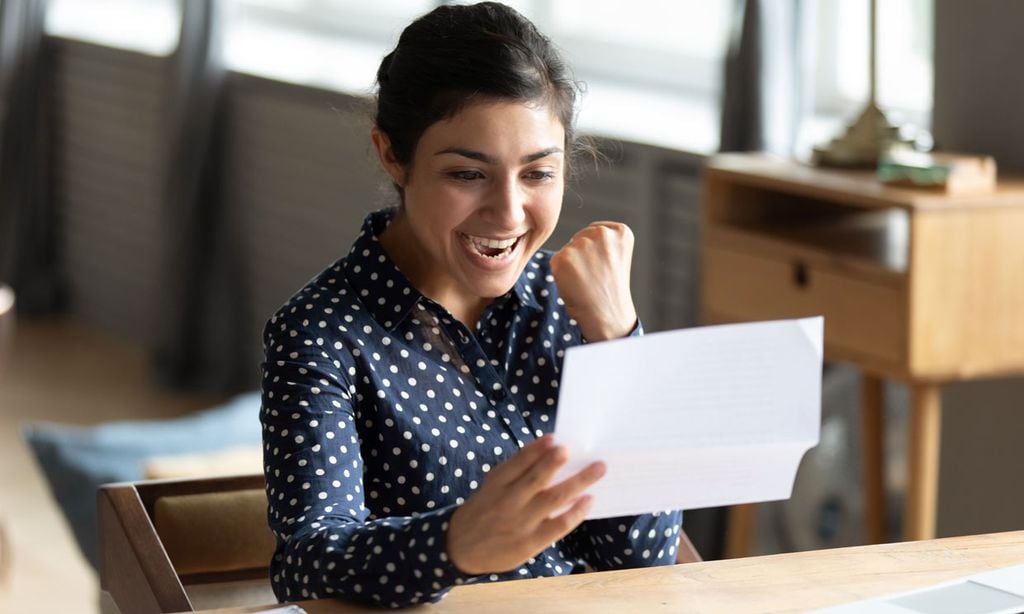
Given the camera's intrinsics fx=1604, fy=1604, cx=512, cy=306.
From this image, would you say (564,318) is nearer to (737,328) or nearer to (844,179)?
(737,328)

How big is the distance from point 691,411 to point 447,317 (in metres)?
0.50

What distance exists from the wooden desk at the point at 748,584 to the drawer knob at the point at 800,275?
3.91 ft

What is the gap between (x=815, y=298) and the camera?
2566 mm

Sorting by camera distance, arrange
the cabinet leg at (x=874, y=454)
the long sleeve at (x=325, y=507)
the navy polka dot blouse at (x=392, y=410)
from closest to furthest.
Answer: the long sleeve at (x=325, y=507) → the navy polka dot blouse at (x=392, y=410) → the cabinet leg at (x=874, y=454)

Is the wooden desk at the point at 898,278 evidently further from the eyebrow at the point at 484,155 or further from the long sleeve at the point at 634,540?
the eyebrow at the point at 484,155

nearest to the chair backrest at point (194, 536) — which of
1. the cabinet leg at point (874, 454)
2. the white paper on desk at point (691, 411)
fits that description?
the white paper on desk at point (691, 411)

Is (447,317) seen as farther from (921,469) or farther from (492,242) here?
(921,469)

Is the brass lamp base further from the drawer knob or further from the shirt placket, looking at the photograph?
the shirt placket

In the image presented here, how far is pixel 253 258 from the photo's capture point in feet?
16.7

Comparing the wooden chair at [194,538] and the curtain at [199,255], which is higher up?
the curtain at [199,255]

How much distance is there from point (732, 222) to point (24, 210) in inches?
150

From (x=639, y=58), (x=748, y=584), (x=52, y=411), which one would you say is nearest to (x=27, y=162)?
(x=52, y=411)

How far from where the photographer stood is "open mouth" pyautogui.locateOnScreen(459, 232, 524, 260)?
153cm

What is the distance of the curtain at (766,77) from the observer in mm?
3150
